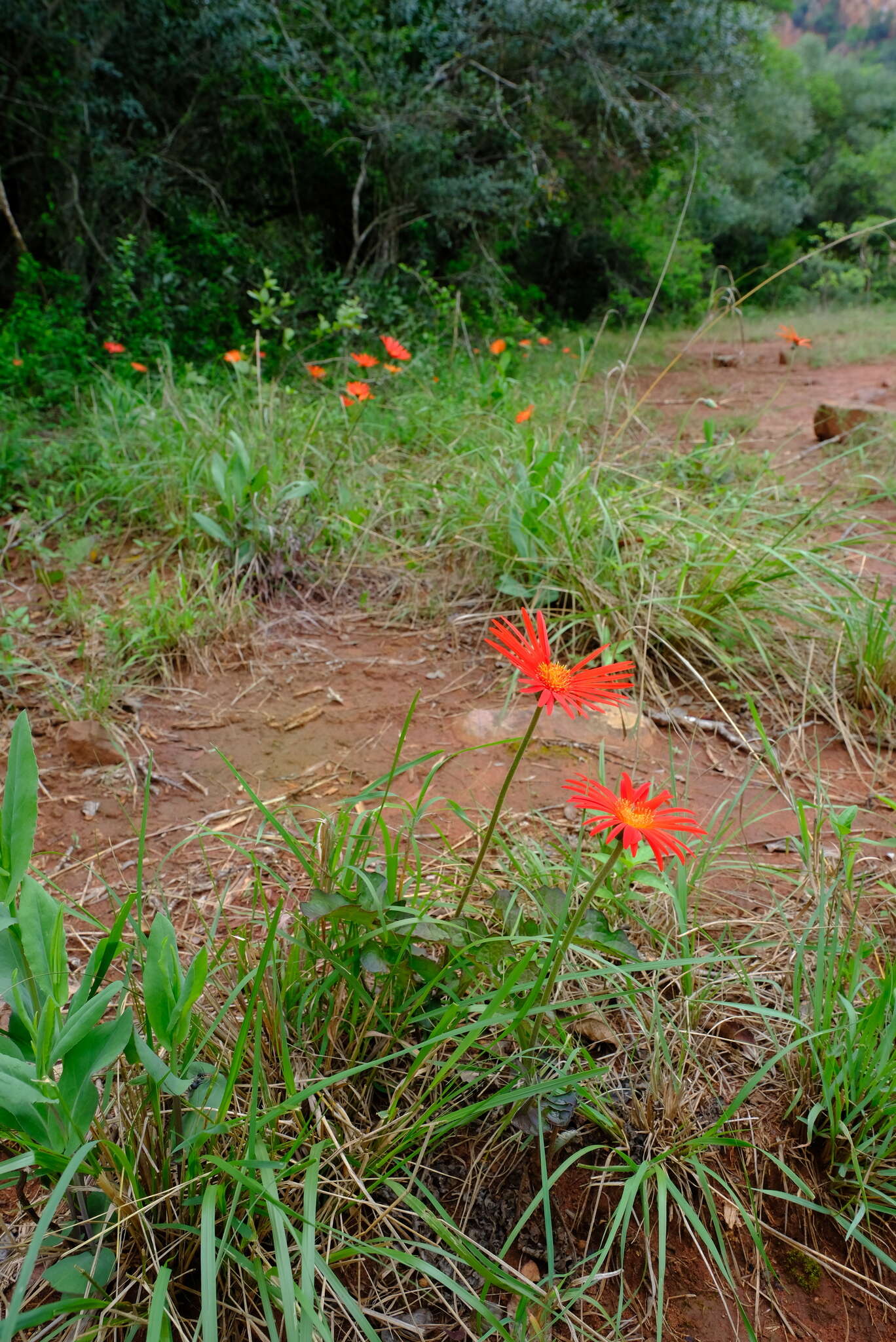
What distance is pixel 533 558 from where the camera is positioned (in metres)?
2.20

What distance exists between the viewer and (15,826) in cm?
87

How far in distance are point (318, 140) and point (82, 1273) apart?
6.44m

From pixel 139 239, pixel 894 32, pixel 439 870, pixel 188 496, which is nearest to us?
pixel 439 870

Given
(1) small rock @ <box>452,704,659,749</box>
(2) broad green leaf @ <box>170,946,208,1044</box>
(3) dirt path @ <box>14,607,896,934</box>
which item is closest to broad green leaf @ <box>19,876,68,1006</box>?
(2) broad green leaf @ <box>170,946,208,1044</box>

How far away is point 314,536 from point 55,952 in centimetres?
187

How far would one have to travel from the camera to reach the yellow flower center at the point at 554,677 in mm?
830

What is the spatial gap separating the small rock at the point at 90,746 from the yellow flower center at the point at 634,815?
1232 mm

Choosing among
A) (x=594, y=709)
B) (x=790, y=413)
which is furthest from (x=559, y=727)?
(x=790, y=413)

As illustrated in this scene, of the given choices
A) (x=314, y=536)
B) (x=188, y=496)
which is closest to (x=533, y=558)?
(x=314, y=536)

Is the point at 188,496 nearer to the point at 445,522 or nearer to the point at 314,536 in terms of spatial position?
the point at 314,536

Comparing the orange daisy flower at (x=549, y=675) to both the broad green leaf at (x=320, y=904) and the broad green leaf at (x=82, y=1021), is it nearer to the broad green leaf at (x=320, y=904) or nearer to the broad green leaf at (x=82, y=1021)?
the broad green leaf at (x=320, y=904)

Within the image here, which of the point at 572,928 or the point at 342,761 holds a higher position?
the point at 572,928

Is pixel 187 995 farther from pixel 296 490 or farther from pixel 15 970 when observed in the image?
pixel 296 490

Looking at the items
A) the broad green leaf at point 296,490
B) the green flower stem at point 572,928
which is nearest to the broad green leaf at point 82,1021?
the green flower stem at point 572,928
